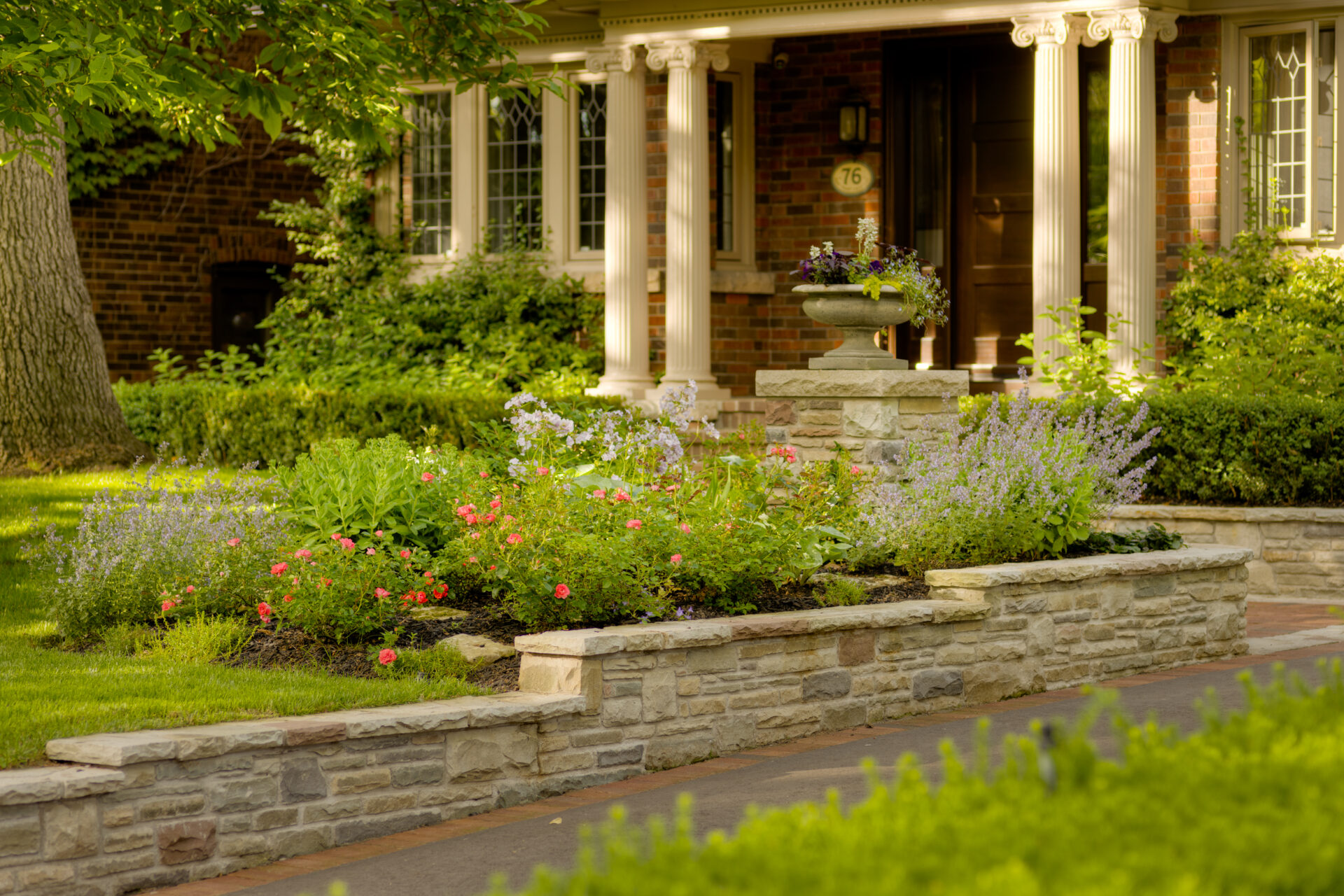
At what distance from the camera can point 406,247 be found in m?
16.9

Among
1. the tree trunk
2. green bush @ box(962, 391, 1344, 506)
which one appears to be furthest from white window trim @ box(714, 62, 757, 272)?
the tree trunk

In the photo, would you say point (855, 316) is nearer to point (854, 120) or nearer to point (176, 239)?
point (854, 120)

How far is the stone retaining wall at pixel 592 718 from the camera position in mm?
4621

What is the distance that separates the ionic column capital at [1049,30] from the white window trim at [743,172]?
134 inches

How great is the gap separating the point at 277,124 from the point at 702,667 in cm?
466

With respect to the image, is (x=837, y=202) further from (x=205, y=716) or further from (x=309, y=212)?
(x=205, y=716)

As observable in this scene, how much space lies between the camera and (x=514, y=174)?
16328mm

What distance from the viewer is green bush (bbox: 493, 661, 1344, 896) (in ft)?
7.30

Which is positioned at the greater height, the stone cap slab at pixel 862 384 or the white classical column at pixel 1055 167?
the white classical column at pixel 1055 167

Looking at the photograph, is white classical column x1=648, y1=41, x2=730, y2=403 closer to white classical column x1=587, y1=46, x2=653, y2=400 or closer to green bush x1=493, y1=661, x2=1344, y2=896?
white classical column x1=587, y1=46, x2=653, y2=400

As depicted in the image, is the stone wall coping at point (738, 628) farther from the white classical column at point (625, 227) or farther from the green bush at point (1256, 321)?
the white classical column at point (625, 227)

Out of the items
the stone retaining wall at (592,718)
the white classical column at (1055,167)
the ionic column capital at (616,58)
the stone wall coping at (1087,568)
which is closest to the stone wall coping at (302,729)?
the stone retaining wall at (592,718)

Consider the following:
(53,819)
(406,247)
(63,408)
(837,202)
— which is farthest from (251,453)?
(53,819)

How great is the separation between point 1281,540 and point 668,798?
6274 millimetres
